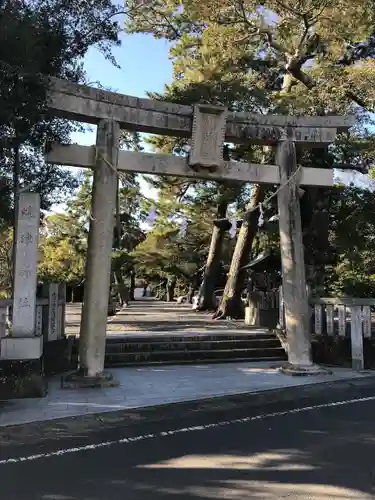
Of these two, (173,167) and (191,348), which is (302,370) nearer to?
(191,348)

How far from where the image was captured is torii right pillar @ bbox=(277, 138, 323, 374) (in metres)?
10.2

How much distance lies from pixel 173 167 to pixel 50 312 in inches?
151

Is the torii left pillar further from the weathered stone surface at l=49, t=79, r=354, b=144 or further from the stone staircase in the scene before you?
the stone staircase

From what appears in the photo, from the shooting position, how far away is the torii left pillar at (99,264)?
349 inches

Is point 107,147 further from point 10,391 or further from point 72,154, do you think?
point 10,391

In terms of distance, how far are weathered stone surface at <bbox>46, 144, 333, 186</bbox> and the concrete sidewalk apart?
4.08 metres

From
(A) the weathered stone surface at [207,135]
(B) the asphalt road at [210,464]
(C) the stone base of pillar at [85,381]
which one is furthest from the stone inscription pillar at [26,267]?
(A) the weathered stone surface at [207,135]

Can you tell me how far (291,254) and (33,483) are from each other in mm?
7256

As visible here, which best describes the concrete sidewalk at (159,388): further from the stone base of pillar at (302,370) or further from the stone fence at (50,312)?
the stone fence at (50,312)

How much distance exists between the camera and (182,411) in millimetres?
7180

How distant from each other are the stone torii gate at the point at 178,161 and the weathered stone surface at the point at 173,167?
0.02m

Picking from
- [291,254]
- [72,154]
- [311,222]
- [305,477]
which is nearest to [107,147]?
[72,154]

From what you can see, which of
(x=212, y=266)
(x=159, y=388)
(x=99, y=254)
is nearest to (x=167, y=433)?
(x=159, y=388)

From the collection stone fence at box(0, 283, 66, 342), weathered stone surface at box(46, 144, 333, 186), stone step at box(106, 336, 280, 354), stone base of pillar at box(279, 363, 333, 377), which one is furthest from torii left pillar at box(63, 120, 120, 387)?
stone base of pillar at box(279, 363, 333, 377)
